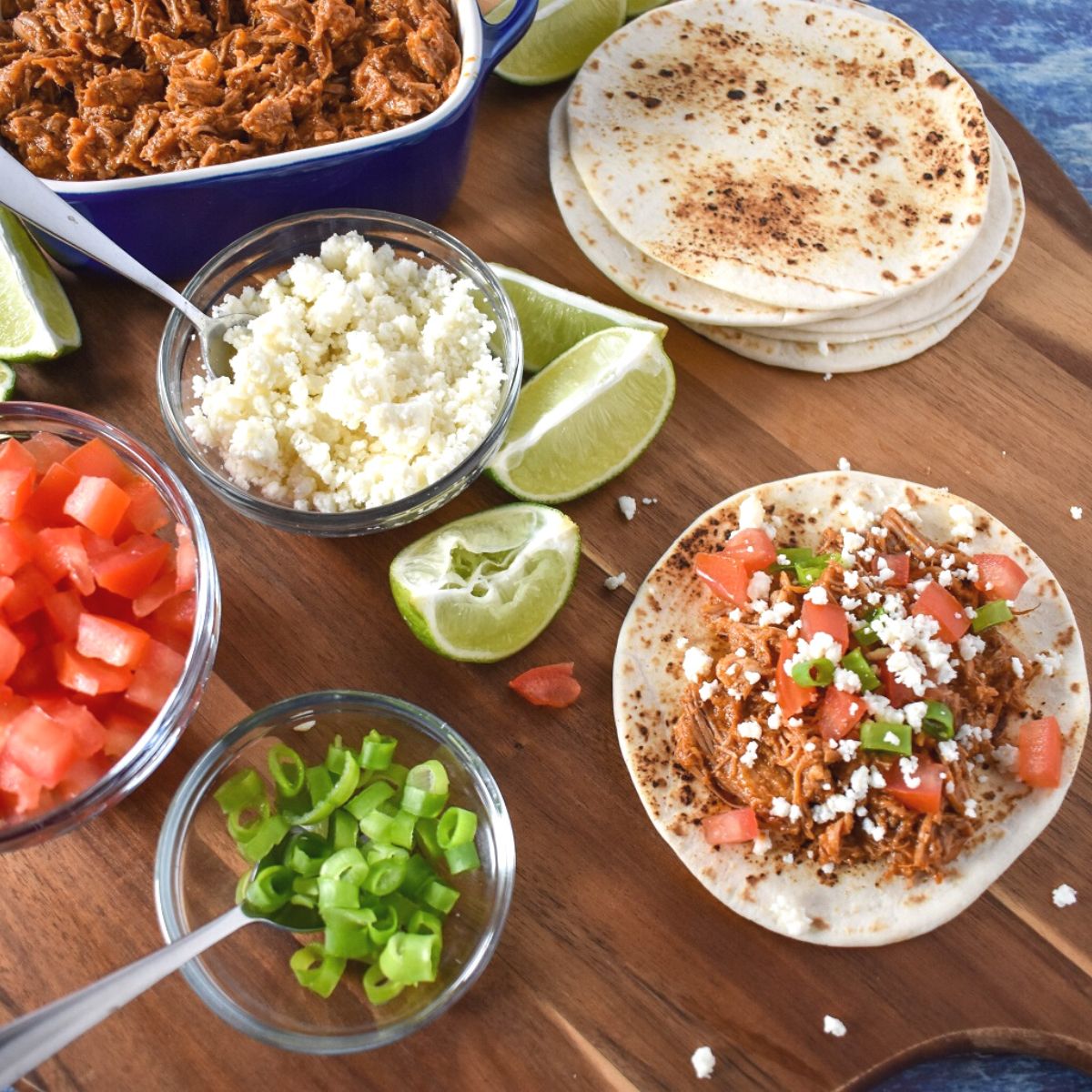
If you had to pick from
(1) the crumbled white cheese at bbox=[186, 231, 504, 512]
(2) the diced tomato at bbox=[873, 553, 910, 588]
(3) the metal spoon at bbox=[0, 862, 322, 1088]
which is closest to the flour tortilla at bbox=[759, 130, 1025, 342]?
(2) the diced tomato at bbox=[873, 553, 910, 588]

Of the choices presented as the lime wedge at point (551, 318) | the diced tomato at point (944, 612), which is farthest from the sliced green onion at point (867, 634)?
the lime wedge at point (551, 318)

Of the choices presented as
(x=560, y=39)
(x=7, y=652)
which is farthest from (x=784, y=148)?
(x=7, y=652)

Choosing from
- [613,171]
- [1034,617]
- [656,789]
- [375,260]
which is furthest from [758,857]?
[613,171]

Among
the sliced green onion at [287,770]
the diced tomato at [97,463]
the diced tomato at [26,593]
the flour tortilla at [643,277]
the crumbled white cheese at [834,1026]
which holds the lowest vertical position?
the crumbled white cheese at [834,1026]

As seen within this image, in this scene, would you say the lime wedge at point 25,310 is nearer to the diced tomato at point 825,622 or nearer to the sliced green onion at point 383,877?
the sliced green onion at point 383,877

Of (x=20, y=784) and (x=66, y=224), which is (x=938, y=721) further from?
(x=66, y=224)

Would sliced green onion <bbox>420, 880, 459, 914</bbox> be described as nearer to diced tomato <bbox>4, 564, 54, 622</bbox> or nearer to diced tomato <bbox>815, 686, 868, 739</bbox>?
diced tomato <bbox>815, 686, 868, 739</bbox>
